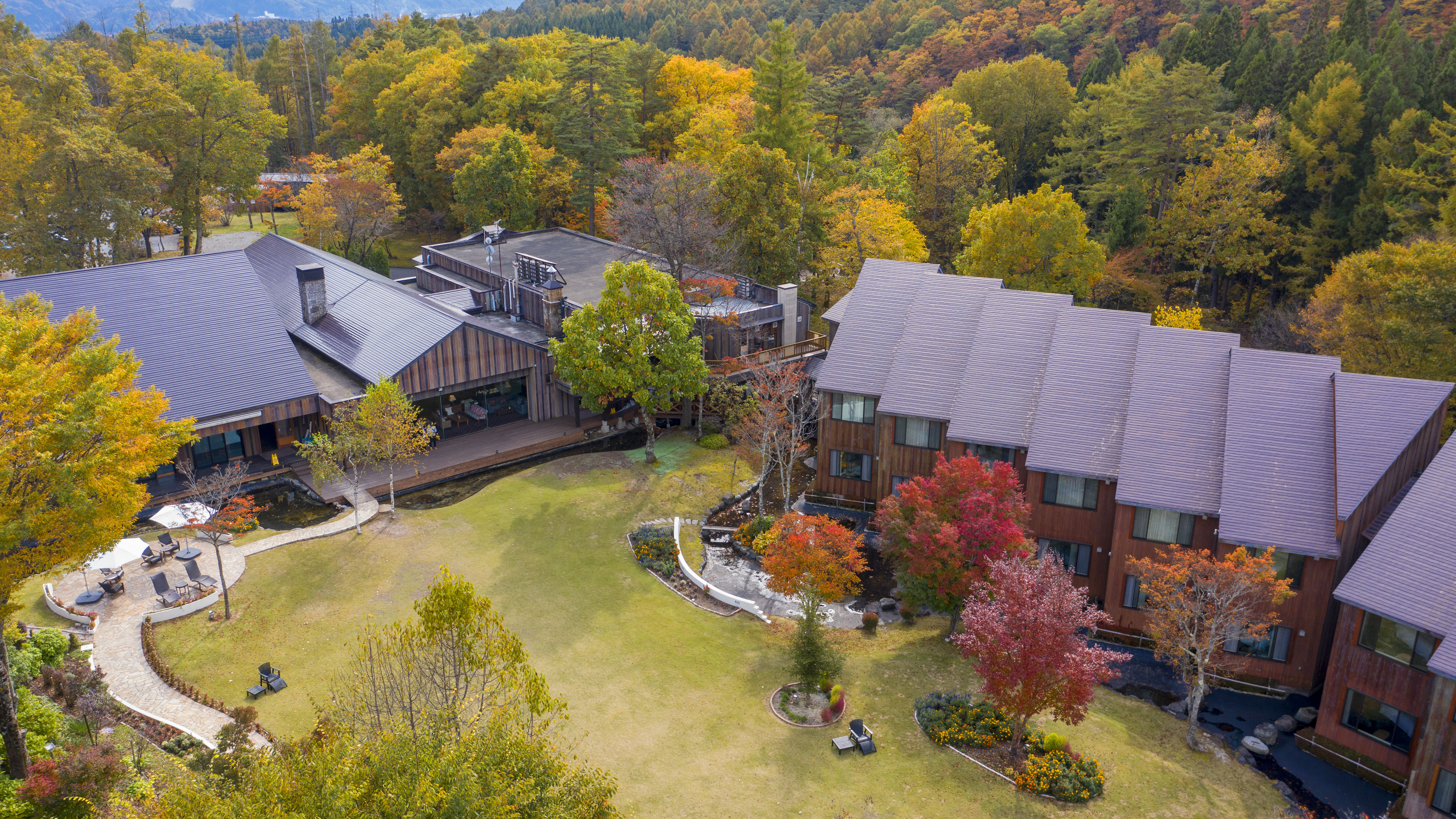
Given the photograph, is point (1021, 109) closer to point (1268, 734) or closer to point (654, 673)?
point (1268, 734)

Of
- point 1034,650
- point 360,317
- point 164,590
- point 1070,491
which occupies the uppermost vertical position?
point 360,317

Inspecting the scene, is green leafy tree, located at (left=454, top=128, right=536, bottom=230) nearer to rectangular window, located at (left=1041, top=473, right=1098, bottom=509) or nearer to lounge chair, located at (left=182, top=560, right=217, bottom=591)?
lounge chair, located at (left=182, top=560, right=217, bottom=591)

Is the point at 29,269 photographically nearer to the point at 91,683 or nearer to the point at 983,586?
the point at 91,683

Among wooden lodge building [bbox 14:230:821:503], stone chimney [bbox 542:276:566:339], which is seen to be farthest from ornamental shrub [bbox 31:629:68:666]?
stone chimney [bbox 542:276:566:339]

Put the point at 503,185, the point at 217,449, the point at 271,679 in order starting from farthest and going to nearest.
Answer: the point at 503,185 < the point at 217,449 < the point at 271,679

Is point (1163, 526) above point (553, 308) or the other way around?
the other way around

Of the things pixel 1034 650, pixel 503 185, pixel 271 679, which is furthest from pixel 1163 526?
pixel 503 185
